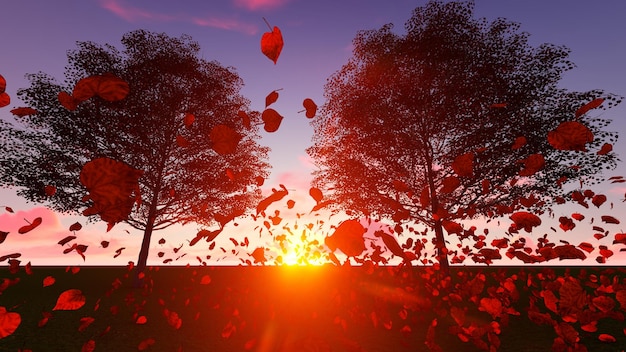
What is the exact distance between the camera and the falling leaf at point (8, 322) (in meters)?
11.5

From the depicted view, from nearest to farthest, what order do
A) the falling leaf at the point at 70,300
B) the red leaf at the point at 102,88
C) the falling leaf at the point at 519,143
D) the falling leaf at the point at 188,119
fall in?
1. the falling leaf at the point at 70,300
2. the falling leaf at the point at 519,143
3. the red leaf at the point at 102,88
4. the falling leaf at the point at 188,119

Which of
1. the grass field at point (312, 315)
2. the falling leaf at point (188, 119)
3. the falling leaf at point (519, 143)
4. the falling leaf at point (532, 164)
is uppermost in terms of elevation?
the falling leaf at point (188, 119)

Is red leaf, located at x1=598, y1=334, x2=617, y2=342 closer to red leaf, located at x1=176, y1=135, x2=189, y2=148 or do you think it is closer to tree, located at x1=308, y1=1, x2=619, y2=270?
tree, located at x1=308, y1=1, x2=619, y2=270

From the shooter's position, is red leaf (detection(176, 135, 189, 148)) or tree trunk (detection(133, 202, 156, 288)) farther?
red leaf (detection(176, 135, 189, 148))

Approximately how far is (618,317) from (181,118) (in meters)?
19.3

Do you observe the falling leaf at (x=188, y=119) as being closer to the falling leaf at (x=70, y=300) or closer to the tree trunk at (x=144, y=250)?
the tree trunk at (x=144, y=250)

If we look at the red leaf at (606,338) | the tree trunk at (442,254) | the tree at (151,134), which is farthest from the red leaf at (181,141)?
the red leaf at (606,338)

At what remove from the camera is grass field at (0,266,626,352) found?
11.5 meters

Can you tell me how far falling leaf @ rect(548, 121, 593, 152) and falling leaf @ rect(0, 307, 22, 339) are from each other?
19.2 m

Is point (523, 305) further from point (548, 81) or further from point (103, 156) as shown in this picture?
point (103, 156)

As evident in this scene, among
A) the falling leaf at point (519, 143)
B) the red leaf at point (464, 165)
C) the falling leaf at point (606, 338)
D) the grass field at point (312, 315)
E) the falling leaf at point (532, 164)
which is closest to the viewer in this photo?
the falling leaf at point (606, 338)

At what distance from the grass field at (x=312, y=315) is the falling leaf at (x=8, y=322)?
0.62 ft

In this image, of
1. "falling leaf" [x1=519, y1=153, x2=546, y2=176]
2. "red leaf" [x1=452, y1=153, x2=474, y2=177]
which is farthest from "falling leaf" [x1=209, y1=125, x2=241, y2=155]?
"falling leaf" [x1=519, y1=153, x2=546, y2=176]

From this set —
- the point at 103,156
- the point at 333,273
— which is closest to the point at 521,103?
the point at 333,273
